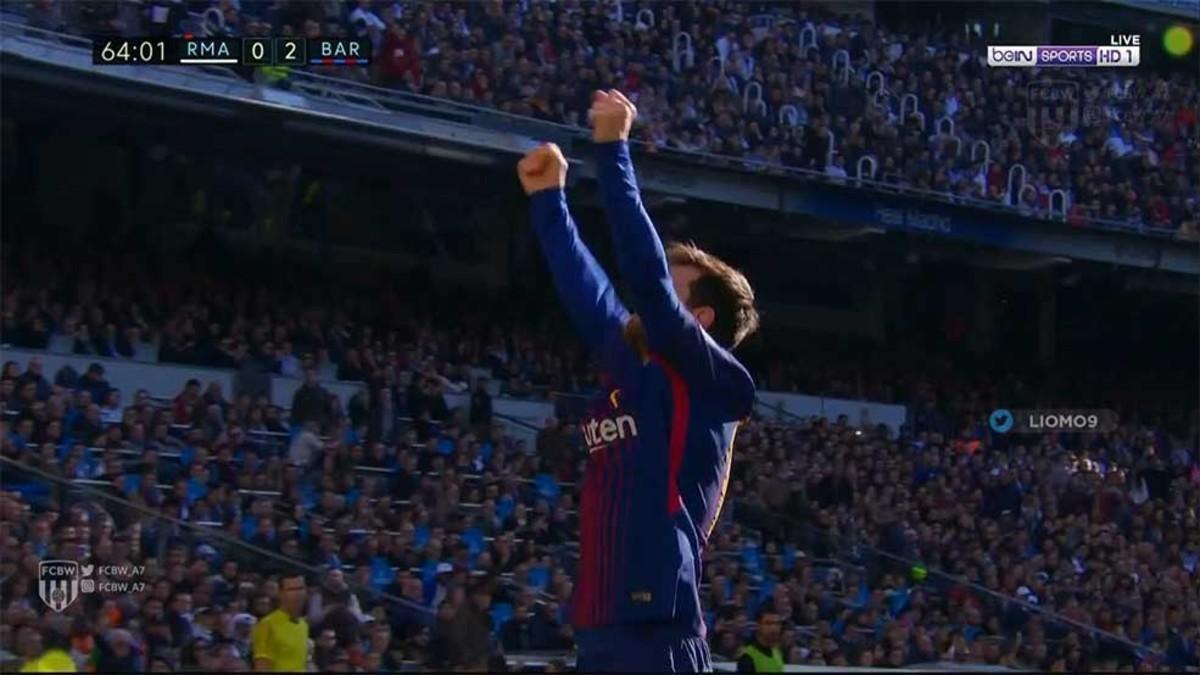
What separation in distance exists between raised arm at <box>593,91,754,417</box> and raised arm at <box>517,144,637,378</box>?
10cm

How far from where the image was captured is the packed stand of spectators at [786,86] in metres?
18.5

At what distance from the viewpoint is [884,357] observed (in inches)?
947

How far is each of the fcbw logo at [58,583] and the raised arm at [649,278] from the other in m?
8.69

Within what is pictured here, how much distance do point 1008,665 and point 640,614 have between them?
14.2m

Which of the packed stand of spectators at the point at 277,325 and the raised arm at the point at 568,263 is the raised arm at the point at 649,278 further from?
the packed stand of spectators at the point at 277,325

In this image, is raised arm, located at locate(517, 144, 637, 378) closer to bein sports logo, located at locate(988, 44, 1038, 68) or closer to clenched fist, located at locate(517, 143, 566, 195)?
clenched fist, located at locate(517, 143, 566, 195)

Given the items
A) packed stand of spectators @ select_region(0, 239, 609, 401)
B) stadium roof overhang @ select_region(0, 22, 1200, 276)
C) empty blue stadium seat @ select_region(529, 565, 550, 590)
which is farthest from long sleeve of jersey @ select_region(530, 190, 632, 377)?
stadium roof overhang @ select_region(0, 22, 1200, 276)

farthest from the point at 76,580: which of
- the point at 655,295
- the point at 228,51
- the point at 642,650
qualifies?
the point at 655,295

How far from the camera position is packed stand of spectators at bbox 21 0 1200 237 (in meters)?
18.5

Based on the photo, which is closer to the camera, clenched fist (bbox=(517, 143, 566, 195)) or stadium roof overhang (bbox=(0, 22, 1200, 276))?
clenched fist (bbox=(517, 143, 566, 195))

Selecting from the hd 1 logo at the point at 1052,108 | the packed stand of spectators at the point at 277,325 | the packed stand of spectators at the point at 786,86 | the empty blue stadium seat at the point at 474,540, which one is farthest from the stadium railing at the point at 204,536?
the hd 1 logo at the point at 1052,108

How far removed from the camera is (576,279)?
Result: 3.56m

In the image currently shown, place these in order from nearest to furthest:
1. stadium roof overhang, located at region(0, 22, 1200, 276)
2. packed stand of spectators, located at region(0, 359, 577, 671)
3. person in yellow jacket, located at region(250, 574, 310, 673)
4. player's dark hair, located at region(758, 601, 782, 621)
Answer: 1. person in yellow jacket, located at region(250, 574, 310, 673)
2. packed stand of spectators, located at region(0, 359, 577, 671)
3. player's dark hair, located at region(758, 601, 782, 621)
4. stadium roof overhang, located at region(0, 22, 1200, 276)

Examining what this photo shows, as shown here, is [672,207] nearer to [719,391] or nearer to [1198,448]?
[1198,448]
